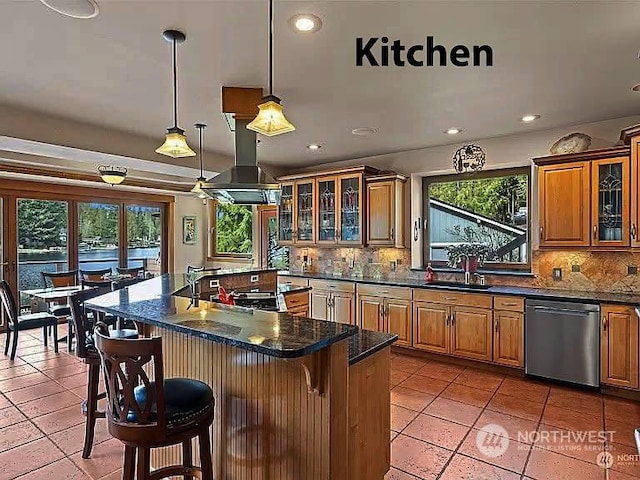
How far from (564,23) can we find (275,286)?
3.91 meters

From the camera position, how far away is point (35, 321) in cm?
510

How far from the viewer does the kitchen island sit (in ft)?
5.69

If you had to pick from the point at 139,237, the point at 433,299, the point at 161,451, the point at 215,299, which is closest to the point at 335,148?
the point at 433,299

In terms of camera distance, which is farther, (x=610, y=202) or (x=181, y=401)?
(x=610, y=202)

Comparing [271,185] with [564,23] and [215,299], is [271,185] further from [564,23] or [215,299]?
[564,23]

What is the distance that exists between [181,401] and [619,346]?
3.83m

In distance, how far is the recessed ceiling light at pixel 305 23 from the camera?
2145 millimetres

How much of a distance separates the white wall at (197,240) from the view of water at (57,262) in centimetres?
76

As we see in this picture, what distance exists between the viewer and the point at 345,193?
18.8 feet

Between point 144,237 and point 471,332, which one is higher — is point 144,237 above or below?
above

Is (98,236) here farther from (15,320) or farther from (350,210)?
(350,210)

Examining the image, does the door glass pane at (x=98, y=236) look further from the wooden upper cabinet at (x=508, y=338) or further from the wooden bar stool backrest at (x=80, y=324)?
the wooden upper cabinet at (x=508, y=338)

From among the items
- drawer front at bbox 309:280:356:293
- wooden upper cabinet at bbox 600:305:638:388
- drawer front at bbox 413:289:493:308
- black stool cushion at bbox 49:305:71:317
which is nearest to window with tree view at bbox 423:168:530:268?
drawer front at bbox 413:289:493:308

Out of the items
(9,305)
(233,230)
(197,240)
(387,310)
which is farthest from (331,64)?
(197,240)
